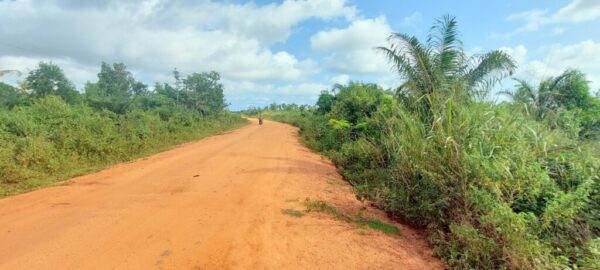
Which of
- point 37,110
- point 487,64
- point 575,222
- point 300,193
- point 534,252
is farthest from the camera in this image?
point 37,110

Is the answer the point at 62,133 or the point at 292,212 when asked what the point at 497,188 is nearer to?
the point at 292,212

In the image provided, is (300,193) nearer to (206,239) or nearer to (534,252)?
(206,239)

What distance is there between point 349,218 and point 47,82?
78.8ft

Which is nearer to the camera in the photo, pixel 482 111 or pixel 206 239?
pixel 206 239

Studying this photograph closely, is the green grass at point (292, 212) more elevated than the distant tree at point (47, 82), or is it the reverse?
the distant tree at point (47, 82)

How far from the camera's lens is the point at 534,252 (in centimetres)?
371

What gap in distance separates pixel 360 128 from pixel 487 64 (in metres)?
5.75

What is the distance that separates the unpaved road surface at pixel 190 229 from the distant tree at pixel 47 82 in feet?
56.8

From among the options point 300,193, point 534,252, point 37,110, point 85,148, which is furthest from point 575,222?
point 37,110

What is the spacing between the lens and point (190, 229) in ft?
15.9

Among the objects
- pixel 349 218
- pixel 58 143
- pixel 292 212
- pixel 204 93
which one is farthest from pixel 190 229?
pixel 204 93

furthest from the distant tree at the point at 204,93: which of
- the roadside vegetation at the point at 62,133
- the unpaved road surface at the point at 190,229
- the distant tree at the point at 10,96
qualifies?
the unpaved road surface at the point at 190,229

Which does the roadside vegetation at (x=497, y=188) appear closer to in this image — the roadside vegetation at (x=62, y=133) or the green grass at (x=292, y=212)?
the green grass at (x=292, y=212)

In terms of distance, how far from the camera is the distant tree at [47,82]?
71.8 ft
